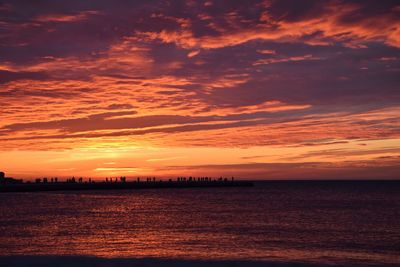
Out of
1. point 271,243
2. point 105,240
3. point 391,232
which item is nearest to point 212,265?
point 271,243

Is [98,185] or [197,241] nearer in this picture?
[197,241]

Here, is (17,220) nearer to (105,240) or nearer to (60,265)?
(105,240)

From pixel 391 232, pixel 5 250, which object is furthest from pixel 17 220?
pixel 391 232

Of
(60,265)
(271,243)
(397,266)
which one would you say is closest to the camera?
(60,265)

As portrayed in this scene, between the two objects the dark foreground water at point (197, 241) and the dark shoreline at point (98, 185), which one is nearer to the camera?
the dark foreground water at point (197, 241)

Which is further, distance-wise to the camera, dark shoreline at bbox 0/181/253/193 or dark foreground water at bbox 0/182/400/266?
dark shoreline at bbox 0/181/253/193

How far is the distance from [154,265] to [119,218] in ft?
100

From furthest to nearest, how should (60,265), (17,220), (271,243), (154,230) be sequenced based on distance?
(17,220), (154,230), (271,243), (60,265)

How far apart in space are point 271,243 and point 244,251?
4474mm

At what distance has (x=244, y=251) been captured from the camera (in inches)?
1149

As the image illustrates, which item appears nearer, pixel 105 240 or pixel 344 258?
pixel 344 258

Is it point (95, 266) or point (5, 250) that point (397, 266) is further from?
point (5, 250)

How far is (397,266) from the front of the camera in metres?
24.8

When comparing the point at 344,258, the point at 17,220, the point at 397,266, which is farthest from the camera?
the point at 17,220
